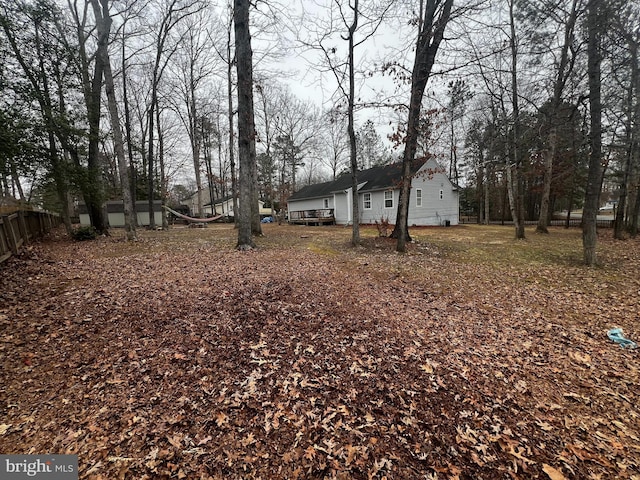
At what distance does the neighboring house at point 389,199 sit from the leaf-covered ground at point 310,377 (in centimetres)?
1457

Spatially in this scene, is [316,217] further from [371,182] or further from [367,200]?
[371,182]

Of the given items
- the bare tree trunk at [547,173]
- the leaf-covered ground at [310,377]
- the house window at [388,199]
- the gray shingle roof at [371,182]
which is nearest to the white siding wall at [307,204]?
the gray shingle roof at [371,182]

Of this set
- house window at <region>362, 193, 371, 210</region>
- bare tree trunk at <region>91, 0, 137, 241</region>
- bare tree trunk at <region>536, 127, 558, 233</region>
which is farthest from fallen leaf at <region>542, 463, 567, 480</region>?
house window at <region>362, 193, 371, 210</region>

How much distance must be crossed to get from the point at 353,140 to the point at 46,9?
33.7ft

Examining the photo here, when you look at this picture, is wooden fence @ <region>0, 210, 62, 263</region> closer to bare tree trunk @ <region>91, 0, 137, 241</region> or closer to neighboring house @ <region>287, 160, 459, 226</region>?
bare tree trunk @ <region>91, 0, 137, 241</region>

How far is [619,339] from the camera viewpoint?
3754 mm

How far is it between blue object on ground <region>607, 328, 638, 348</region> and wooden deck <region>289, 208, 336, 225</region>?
62.7ft

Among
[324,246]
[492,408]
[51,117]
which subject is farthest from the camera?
[324,246]

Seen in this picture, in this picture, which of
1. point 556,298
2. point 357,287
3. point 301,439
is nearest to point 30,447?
point 301,439

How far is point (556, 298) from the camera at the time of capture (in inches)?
206

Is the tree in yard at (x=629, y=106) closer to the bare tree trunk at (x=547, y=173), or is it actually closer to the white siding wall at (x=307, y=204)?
the bare tree trunk at (x=547, y=173)

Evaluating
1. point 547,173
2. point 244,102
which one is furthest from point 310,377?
point 547,173

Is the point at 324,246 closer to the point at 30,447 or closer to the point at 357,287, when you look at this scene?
the point at 357,287

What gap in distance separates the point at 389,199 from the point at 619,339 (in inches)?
641
